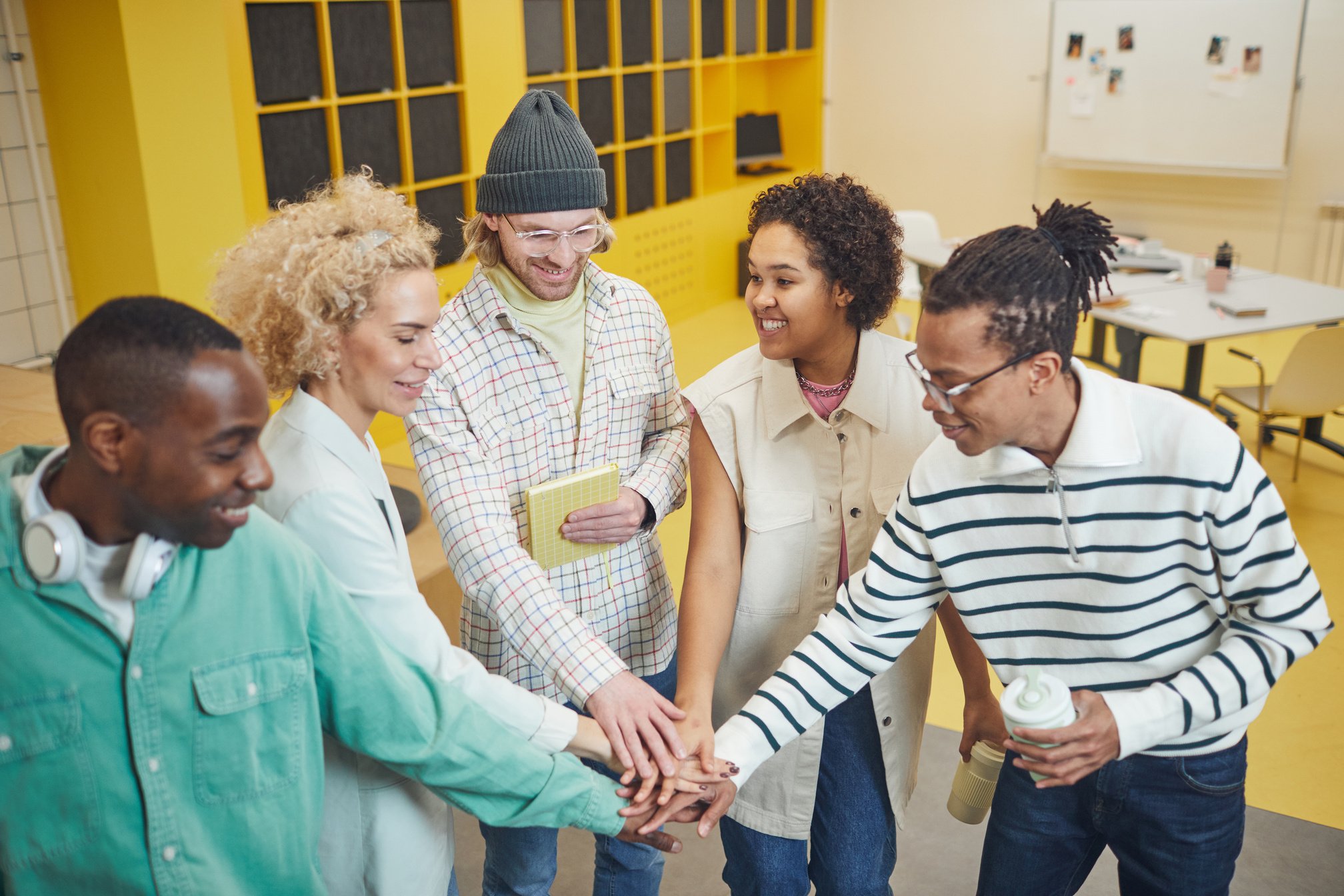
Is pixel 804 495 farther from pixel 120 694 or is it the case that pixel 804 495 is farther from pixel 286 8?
pixel 286 8

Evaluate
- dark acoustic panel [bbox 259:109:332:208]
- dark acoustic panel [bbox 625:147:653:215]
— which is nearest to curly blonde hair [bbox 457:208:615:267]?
dark acoustic panel [bbox 259:109:332:208]

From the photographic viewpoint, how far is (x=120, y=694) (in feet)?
3.69

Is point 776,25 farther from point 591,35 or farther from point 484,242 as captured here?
point 484,242

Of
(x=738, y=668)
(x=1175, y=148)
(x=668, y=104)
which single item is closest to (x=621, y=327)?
(x=738, y=668)

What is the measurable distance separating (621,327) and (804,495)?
0.47m

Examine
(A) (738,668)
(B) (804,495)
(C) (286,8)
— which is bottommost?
(A) (738,668)

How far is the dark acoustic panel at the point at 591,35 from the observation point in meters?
6.62

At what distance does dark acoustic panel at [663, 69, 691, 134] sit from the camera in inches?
294

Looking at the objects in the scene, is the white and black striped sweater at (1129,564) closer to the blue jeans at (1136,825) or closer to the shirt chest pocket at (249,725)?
the blue jeans at (1136,825)

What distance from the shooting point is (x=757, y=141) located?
8.83m

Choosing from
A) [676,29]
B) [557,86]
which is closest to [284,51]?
[557,86]

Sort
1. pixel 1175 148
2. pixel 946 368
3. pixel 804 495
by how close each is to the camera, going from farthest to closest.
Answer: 1. pixel 1175 148
2. pixel 804 495
3. pixel 946 368

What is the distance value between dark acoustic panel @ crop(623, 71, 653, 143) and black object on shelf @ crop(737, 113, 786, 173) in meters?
1.51

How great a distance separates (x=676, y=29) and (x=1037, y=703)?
6.77 meters
